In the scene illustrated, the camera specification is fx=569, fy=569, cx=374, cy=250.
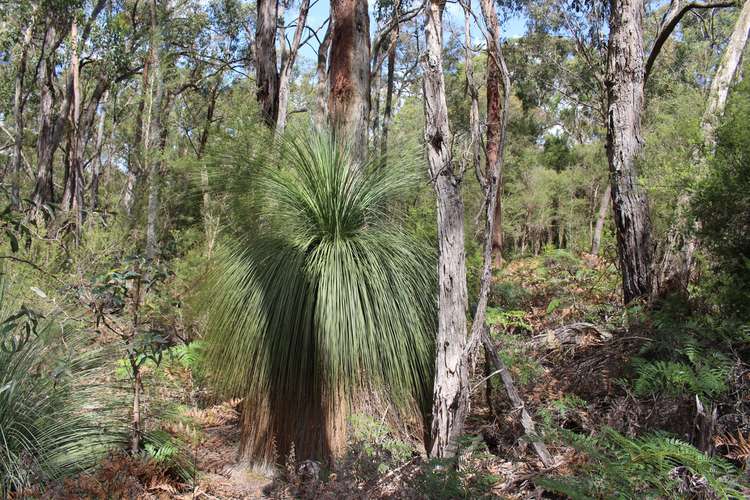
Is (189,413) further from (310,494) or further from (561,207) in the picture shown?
(561,207)

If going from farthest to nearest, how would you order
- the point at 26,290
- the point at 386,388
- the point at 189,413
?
the point at 189,413 → the point at 26,290 → the point at 386,388

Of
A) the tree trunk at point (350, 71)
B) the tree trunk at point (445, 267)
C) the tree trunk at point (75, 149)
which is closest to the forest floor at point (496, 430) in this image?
the tree trunk at point (445, 267)

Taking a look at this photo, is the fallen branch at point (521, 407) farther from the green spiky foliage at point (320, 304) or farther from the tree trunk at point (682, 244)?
the tree trunk at point (682, 244)

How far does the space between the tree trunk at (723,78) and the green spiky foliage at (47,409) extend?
440cm

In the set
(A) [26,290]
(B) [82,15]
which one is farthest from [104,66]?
(A) [26,290]

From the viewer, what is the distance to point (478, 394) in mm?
4082

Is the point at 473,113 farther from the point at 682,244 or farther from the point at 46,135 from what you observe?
the point at 46,135

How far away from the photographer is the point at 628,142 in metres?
4.66

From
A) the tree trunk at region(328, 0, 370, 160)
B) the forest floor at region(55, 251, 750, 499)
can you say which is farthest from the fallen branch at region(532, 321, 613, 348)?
the tree trunk at region(328, 0, 370, 160)

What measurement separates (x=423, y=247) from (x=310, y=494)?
1.64 metres

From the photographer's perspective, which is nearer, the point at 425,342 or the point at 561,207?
the point at 425,342

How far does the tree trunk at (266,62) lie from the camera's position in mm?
7203

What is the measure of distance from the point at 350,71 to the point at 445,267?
2.34m

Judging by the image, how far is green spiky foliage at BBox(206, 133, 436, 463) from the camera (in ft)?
11.2
